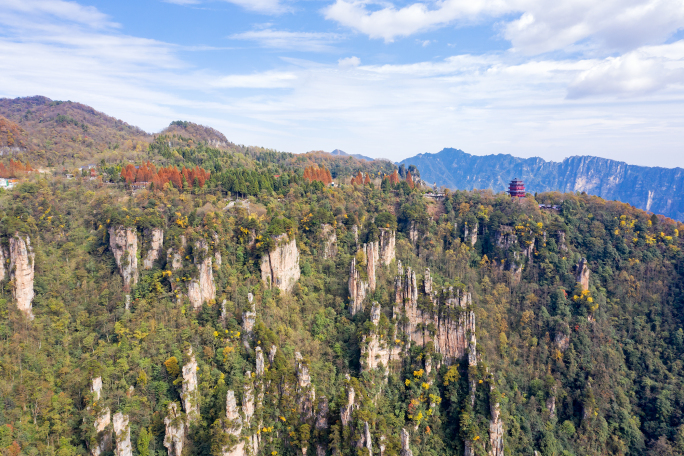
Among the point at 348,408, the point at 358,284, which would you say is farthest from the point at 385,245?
the point at 348,408

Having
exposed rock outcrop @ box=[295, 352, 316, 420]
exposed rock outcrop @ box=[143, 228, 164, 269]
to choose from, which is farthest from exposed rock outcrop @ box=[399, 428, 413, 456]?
exposed rock outcrop @ box=[143, 228, 164, 269]

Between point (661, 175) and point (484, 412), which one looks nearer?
point (484, 412)

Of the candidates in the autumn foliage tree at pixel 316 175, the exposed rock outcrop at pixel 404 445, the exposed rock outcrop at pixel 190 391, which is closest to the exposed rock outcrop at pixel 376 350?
the exposed rock outcrop at pixel 404 445

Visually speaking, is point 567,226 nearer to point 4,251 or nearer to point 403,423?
point 403,423

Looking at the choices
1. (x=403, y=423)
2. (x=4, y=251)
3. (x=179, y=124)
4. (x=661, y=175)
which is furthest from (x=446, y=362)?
(x=661, y=175)

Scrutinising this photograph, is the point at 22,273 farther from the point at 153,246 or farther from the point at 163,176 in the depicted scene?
the point at 163,176

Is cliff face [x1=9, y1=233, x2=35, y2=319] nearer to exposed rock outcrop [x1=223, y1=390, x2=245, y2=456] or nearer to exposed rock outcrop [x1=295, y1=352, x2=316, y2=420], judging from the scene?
exposed rock outcrop [x1=223, y1=390, x2=245, y2=456]
